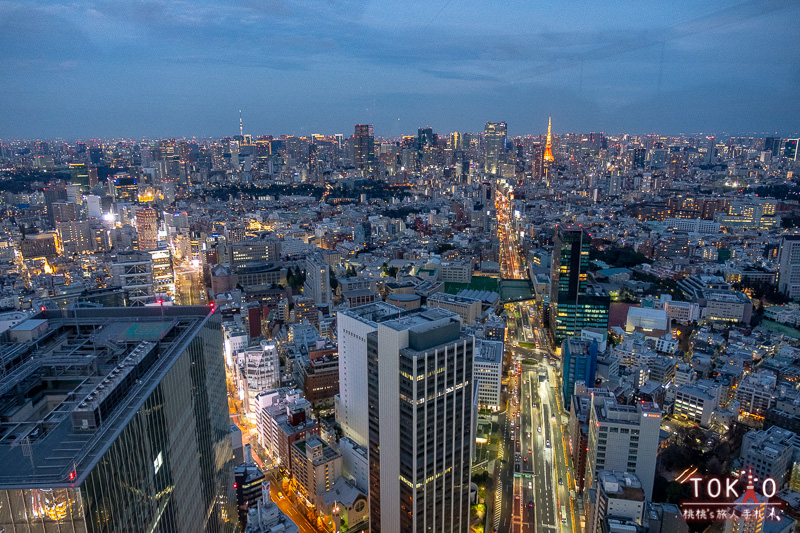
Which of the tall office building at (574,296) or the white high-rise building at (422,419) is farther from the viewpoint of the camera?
the tall office building at (574,296)

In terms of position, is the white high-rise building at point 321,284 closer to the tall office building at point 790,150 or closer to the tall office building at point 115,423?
the tall office building at point 115,423

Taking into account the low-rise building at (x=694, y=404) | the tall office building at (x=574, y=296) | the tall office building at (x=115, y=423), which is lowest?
the low-rise building at (x=694, y=404)

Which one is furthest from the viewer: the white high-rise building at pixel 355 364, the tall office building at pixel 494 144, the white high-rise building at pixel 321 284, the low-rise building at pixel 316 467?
the tall office building at pixel 494 144

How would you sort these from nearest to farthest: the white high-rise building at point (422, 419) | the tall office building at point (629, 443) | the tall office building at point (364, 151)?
the white high-rise building at point (422, 419) → the tall office building at point (629, 443) → the tall office building at point (364, 151)

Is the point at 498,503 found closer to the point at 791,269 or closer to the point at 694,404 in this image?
the point at 694,404

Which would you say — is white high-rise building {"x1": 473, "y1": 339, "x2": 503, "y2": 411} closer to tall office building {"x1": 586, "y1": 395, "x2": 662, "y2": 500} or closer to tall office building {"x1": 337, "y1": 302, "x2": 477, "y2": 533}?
tall office building {"x1": 586, "y1": 395, "x2": 662, "y2": 500}

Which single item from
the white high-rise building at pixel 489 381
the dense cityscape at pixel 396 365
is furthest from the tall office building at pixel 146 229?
the white high-rise building at pixel 489 381

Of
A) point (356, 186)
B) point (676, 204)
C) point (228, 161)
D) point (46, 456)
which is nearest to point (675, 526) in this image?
point (46, 456)
